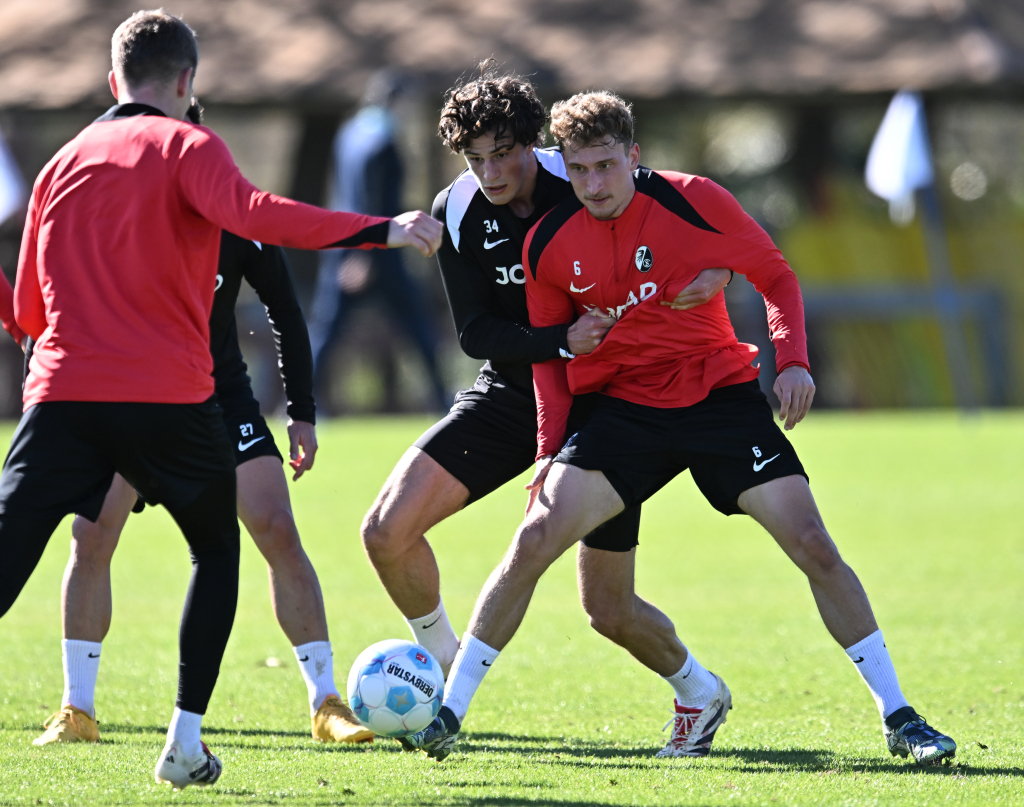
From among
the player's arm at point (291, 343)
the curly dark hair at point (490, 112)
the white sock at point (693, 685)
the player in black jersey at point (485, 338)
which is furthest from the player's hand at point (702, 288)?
the player's arm at point (291, 343)

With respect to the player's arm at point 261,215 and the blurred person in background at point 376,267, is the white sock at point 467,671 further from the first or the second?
the blurred person in background at point 376,267

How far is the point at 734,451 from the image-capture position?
195 inches

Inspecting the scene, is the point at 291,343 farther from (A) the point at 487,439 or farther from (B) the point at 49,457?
(B) the point at 49,457

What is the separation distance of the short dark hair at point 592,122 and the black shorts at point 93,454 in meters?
1.59

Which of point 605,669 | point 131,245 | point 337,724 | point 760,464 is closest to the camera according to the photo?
point 131,245

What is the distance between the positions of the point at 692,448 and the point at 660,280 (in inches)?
23.9

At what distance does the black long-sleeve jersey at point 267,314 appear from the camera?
5.42 m

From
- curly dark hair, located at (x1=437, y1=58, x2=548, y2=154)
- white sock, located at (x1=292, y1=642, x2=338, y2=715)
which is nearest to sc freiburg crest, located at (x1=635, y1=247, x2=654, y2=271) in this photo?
curly dark hair, located at (x1=437, y1=58, x2=548, y2=154)

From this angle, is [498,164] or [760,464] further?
[498,164]

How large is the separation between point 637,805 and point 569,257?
76.7 inches

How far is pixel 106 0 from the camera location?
76.9 ft

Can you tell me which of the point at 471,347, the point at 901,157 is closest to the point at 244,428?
the point at 471,347

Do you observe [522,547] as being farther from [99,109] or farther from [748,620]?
[99,109]

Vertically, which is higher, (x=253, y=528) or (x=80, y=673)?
(x=253, y=528)
